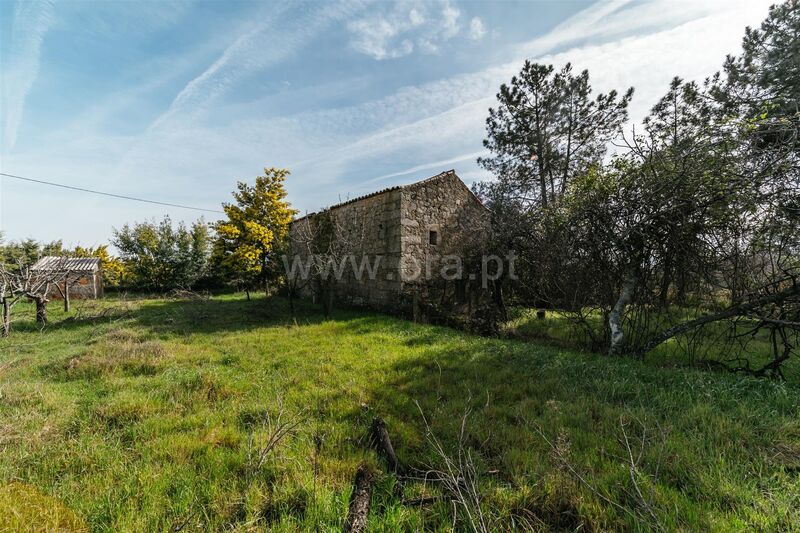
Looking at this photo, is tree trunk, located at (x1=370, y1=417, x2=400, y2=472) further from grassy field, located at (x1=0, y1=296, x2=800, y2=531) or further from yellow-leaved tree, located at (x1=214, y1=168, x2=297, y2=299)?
yellow-leaved tree, located at (x1=214, y1=168, x2=297, y2=299)

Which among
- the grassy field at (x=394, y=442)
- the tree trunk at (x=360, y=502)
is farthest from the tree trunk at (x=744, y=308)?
the tree trunk at (x=360, y=502)

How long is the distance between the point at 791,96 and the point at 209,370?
53.3 ft

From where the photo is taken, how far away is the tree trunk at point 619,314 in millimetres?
5508

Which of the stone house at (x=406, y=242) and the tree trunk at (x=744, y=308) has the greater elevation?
the stone house at (x=406, y=242)

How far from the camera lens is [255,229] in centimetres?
1555

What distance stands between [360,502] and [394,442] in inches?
33.1

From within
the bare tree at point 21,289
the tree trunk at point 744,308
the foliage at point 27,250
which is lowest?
the tree trunk at point 744,308

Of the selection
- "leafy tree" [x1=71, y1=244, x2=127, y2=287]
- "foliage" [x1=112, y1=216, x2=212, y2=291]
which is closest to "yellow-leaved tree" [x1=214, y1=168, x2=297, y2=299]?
"foliage" [x1=112, y1=216, x2=212, y2=291]

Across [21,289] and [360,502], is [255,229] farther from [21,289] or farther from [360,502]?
[360,502]

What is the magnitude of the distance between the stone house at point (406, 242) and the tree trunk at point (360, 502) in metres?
6.96

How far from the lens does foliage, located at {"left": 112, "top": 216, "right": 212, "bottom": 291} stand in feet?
63.8

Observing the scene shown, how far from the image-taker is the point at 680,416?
9.82 ft

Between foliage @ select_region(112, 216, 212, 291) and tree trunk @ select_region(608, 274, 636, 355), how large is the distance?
2197cm

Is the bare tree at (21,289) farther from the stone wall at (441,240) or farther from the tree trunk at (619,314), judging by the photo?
the tree trunk at (619,314)
